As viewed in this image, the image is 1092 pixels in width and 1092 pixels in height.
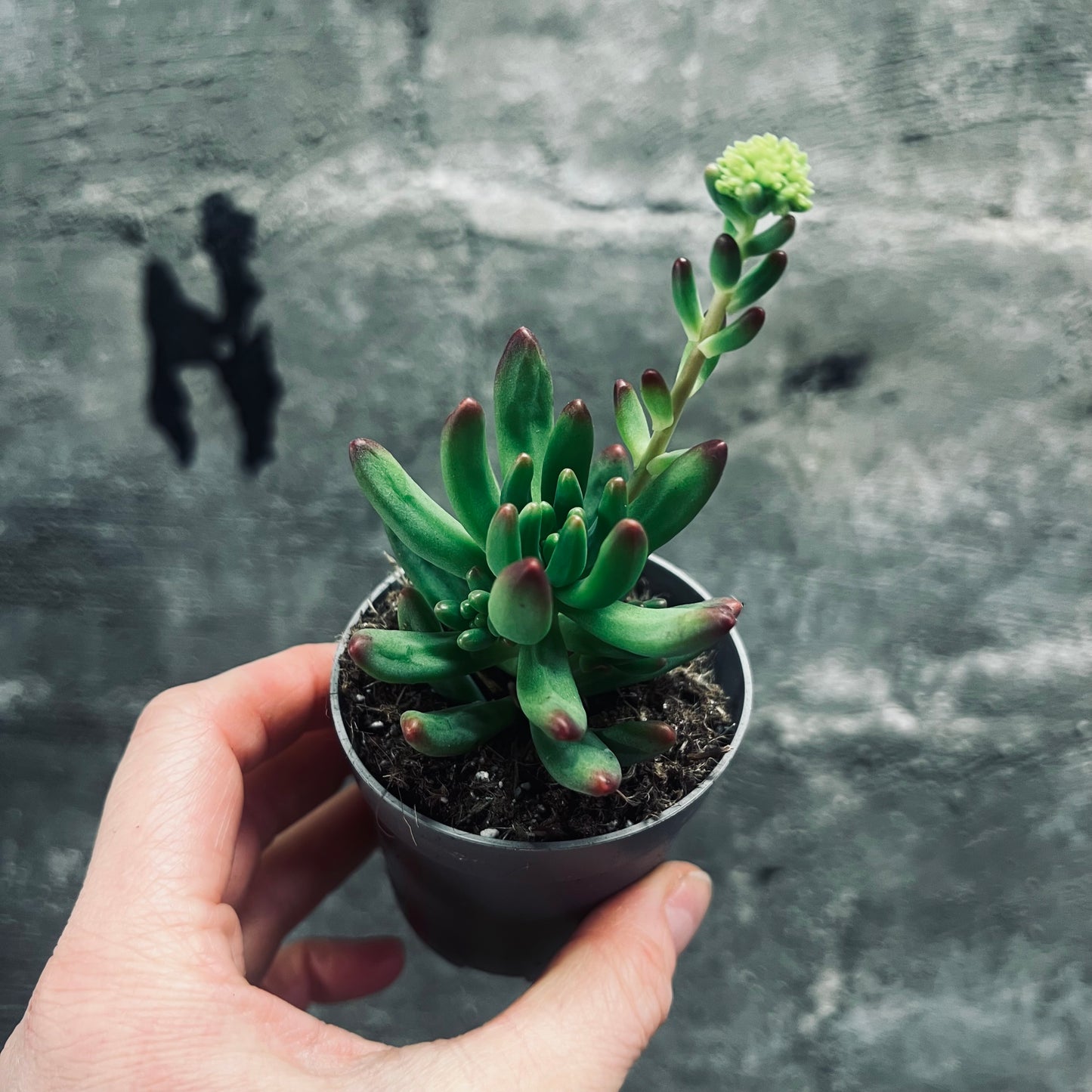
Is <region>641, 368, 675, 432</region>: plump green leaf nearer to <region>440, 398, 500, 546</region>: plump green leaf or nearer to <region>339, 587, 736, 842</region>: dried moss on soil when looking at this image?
<region>440, 398, 500, 546</region>: plump green leaf

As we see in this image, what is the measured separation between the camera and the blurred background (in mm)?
1028

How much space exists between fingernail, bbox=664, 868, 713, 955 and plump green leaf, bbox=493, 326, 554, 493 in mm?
356

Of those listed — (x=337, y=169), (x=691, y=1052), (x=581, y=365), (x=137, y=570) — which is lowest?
(x=691, y=1052)

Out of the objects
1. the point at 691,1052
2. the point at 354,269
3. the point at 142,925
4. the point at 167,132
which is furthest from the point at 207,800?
the point at 167,132

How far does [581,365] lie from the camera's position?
1.16 m

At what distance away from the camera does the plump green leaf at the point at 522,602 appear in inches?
19.4

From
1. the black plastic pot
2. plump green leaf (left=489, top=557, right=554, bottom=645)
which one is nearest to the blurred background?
the black plastic pot

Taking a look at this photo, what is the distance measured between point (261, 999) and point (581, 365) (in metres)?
0.77

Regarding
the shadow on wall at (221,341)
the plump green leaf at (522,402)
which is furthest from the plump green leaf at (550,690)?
the shadow on wall at (221,341)

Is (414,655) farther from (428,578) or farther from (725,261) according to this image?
(725,261)

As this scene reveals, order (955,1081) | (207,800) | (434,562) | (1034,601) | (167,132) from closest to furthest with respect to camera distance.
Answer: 1. (434,562)
2. (207,800)
3. (955,1081)
4. (1034,601)
5. (167,132)

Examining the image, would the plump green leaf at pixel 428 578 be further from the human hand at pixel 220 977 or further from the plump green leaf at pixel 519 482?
the human hand at pixel 220 977

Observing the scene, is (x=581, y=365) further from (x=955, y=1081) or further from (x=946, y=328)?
(x=955, y=1081)

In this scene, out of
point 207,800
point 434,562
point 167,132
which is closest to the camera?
point 434,562
